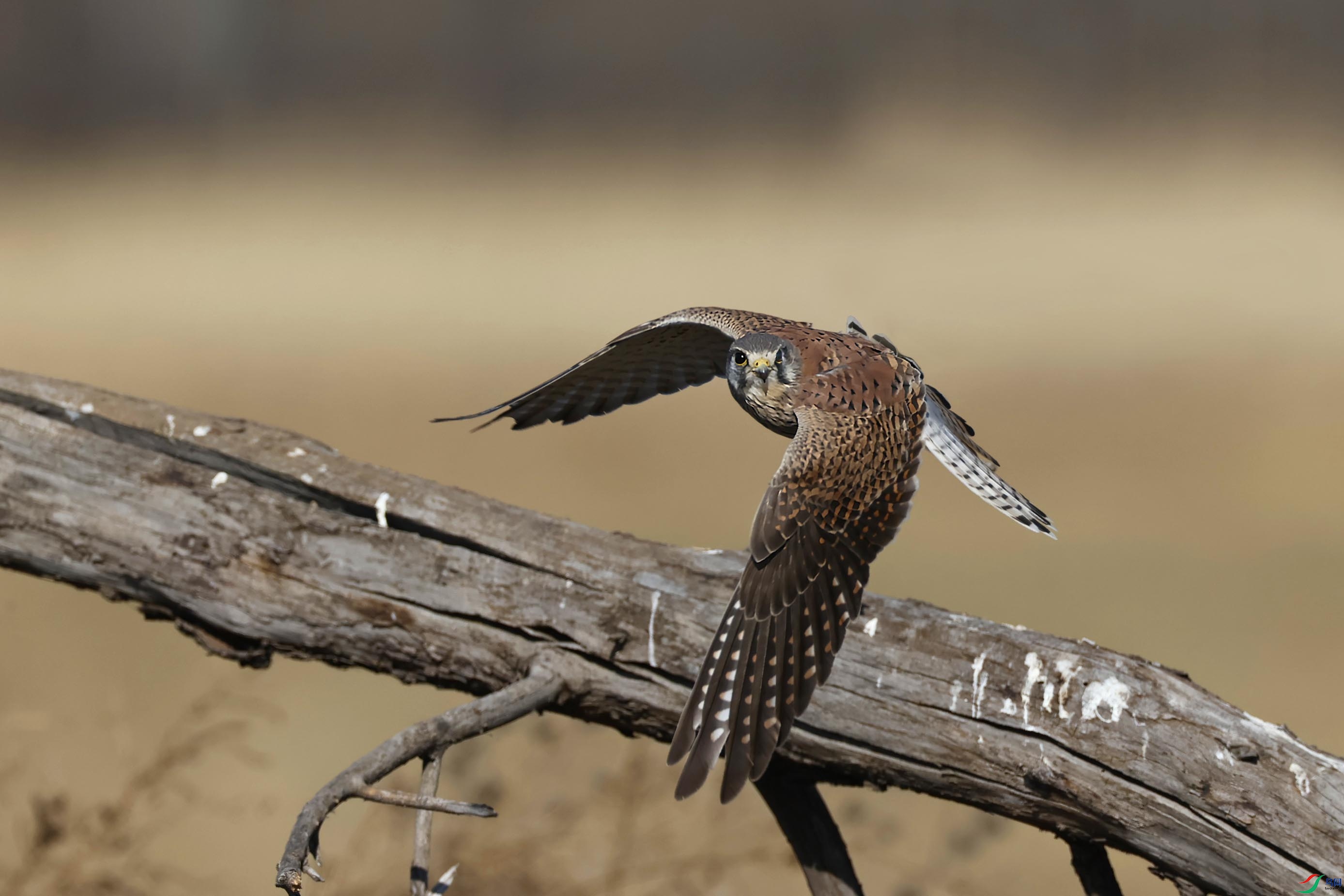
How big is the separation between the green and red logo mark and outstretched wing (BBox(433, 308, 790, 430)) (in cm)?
124

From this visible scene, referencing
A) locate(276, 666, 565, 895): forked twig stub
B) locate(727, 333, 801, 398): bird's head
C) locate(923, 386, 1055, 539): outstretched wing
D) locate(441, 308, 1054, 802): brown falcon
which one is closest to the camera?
locate(276, 666, 565, 895): forked twig stub

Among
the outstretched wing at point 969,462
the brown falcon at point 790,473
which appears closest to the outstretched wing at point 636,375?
the brown falcon at point 790,473

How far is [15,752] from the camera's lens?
349 centimetres

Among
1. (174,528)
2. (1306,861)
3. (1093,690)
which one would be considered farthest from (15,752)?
(1306,861)

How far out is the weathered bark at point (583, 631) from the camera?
168 cm

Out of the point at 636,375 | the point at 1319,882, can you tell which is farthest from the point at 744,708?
the point at 636,375

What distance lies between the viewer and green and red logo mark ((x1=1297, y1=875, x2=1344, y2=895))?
5.19 feet

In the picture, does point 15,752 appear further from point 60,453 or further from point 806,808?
point 806,808

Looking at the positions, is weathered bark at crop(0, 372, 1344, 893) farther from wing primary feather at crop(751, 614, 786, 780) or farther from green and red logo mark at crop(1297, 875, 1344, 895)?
wing primary feather at crop(751, 614, 786, 780)

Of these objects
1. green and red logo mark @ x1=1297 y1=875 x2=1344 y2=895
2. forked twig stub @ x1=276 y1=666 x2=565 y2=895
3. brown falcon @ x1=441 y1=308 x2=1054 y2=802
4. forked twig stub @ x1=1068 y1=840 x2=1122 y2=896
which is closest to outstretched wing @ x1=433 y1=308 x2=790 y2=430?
brown falcon @ x1=441 y1=308 x2=1054 y2=802

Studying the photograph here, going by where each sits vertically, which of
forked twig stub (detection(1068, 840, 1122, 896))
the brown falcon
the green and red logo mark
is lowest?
forked twig stub (detection(1068, 840, 1122, 896))

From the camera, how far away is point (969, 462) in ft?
8.16

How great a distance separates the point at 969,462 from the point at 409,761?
4.52ft

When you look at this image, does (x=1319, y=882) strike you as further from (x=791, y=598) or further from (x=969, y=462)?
(x=969, y=462)
